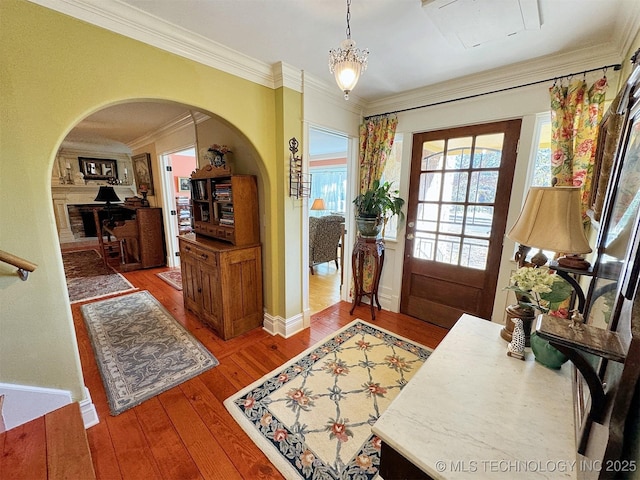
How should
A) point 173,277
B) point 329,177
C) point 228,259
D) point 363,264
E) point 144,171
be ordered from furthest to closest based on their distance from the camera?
point 329,177 → point 144,171 → point 173,277 → point 363,264 → point 228,259

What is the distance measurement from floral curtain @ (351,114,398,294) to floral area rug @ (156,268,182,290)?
9.61 ft

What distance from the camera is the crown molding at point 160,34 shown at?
1400mm

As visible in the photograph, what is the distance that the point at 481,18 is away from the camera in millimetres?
1470

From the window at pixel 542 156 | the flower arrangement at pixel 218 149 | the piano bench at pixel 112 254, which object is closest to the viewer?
the window at pixel 542 156

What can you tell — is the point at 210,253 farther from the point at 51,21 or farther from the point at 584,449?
the point at 584,449

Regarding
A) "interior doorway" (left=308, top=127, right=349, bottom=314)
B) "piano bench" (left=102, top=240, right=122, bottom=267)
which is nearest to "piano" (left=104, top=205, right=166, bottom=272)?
"piano bench" (left=102, top=240, right=122, bottom=267)

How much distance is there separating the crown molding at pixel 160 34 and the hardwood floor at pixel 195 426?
7.80ft

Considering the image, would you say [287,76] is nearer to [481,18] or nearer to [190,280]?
[481,18]

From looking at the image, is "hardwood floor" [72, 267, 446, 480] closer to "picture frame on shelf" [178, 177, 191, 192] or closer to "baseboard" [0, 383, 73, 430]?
"baseboard" [0, 383, 73, 430]

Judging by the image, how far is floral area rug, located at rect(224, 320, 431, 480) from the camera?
4.63 feet

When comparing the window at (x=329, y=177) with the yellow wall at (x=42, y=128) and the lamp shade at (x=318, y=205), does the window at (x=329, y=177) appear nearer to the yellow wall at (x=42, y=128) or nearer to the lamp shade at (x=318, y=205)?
the lamp shade at (x=318, y=205)

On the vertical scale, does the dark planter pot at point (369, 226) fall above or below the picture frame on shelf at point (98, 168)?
below

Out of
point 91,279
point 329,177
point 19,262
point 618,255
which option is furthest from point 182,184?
point 618,255

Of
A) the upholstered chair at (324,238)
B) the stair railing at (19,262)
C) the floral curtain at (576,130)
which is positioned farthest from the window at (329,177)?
the stair railing at (19,262)
